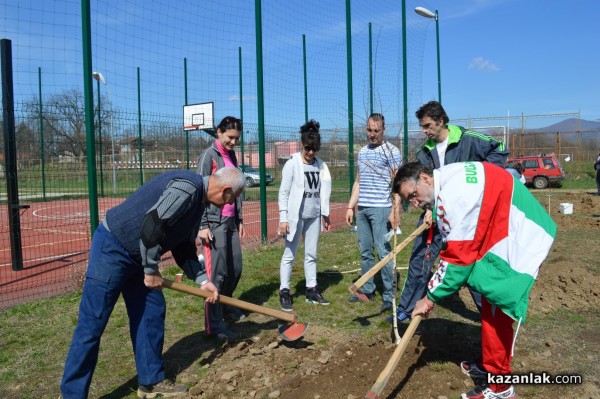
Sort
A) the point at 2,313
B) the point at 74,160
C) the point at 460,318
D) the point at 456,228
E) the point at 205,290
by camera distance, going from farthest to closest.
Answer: the point at 74,160 < the point at 2,313 < the point at 460,318 < the point at 205,290 < the point at 456,228

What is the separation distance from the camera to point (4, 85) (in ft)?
21.4

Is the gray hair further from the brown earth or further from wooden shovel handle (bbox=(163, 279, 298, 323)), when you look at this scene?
the brown earth

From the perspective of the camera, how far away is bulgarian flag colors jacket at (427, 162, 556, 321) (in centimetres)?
278

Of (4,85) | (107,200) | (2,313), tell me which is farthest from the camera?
(107,200)

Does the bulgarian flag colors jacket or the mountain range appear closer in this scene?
the bulgarian flag colors jacket

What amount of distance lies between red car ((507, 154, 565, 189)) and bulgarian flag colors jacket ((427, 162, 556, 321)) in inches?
863

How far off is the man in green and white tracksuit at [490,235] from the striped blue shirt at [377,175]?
207 cm

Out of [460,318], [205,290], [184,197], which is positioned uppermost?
[184,197]

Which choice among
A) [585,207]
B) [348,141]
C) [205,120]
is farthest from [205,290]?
[585,207]

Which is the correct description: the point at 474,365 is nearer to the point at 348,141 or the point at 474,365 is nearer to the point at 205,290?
the point at 205,290

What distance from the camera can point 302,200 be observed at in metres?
5.12

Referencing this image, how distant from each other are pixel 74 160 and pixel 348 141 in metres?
6.03

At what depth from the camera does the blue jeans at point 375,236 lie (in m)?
5.07

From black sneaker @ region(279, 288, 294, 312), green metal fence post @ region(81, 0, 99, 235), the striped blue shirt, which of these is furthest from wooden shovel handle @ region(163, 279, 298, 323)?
green metal fence post @ region(81, 0, 99, 235)
